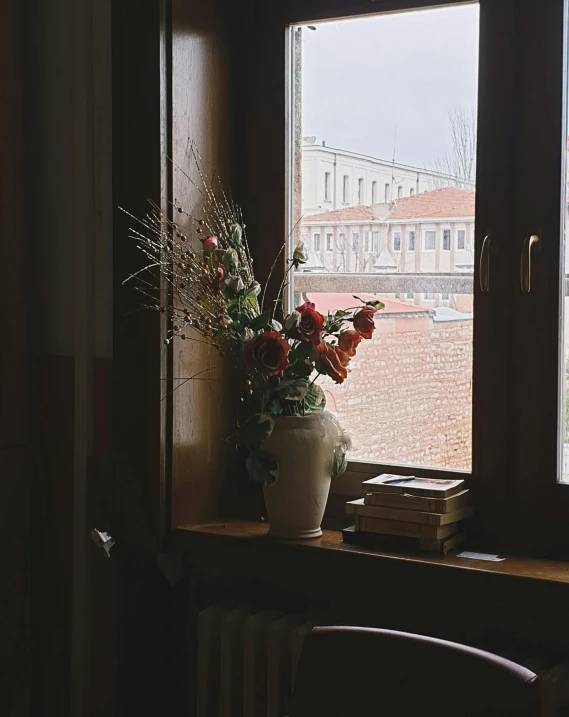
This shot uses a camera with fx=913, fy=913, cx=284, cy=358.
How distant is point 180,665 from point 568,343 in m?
1.22

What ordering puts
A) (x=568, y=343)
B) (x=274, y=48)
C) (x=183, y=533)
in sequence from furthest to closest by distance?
(x=274, y=48) → (x=183, y=533) → (x=568, y=343)

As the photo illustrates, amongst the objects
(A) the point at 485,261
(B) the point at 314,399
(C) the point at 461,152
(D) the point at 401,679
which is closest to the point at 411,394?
(B) the point at 314,399

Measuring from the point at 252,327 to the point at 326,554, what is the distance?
52 centimetres

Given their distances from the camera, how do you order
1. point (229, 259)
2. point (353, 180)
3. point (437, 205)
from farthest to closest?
1. point (353, 180)
2. point (437, 205)
3. point (229, 259)

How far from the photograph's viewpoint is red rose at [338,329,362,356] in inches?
78.6

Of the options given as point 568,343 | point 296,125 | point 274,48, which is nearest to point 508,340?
point 568,343

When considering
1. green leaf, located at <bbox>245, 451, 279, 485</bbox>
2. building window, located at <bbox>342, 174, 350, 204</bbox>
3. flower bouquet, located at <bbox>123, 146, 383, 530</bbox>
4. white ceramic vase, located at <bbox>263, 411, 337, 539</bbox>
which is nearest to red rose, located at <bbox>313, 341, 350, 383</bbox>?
flower bouquet, located at <bbox>123, 146, 383, 530</bbox>

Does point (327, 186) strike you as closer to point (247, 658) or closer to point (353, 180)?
point (353, 180)

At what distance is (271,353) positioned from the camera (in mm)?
1915

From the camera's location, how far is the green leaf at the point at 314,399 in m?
2.06

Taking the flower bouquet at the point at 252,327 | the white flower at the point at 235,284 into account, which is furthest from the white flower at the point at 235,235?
the white flower at the point at 235,284

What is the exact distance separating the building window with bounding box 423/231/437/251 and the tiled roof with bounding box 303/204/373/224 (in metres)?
0.15

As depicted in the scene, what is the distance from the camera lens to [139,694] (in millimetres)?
2207

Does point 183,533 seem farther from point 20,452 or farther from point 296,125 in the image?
point 296,125
